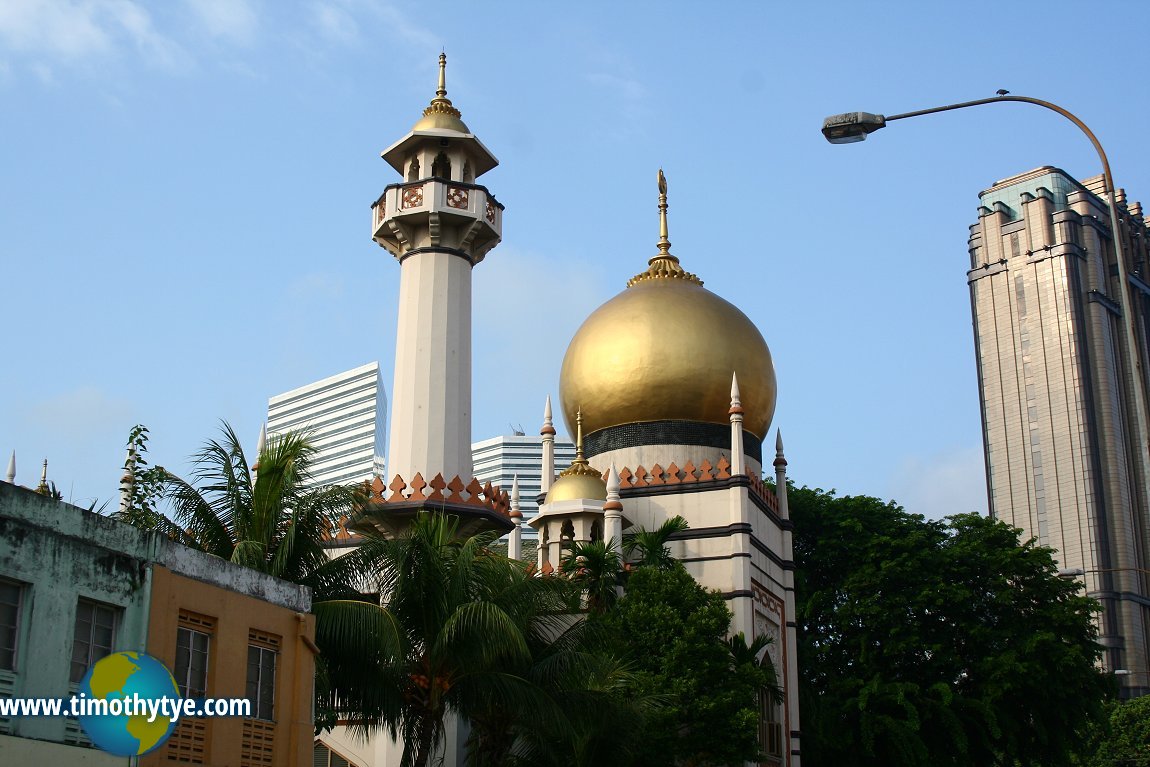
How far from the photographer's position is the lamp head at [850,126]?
15500mm

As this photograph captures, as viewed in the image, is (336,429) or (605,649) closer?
(605,649)

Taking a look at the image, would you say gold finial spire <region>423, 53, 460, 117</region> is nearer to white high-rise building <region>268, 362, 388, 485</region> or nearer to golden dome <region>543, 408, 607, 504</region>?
golden dome <region>543, 408, 607, 504</region>

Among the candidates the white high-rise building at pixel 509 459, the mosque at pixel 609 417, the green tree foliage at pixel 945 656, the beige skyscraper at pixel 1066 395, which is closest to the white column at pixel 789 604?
the mosque at pixel 609 417

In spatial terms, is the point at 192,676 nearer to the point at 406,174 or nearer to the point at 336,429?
the point at 406,174

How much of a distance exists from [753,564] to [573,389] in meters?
6.58

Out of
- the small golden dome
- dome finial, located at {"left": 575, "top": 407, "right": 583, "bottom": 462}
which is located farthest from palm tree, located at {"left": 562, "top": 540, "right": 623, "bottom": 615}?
dome finial, located at {"left": 575, "top": 407, "right": 583, "bottom": 462}

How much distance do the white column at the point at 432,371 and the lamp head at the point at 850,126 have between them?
14.7 metres

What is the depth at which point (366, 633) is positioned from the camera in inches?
675

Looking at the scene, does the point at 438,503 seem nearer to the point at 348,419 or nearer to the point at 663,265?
the point at 663,265

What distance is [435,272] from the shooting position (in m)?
30.2

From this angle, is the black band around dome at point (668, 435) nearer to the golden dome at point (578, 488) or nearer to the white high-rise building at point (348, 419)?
the golden dome at point (578, 488)

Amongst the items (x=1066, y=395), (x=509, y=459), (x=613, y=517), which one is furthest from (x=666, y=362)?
(x=509, y=459)

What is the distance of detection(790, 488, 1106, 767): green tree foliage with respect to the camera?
1197 inches

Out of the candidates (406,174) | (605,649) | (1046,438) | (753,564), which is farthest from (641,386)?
(1046,438)
